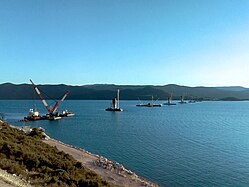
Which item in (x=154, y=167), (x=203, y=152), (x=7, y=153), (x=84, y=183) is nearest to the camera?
(x=84, y=183)

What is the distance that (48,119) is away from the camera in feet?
266

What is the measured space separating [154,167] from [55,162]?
35.6 feet

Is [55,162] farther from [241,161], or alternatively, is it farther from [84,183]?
[241,161]

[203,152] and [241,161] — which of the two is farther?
[203,152]

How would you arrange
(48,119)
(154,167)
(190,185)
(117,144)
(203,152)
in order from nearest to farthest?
1. (190,185)
2. (154,167)
3. (203,152)
4. (117,144)
5. (48,119)

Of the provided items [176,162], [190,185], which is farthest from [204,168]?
[190,185]

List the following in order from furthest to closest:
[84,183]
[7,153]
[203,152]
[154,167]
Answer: [203,152], [154,167], [7,153], [84,183]

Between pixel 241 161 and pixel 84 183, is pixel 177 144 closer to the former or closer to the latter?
pixel 241 161

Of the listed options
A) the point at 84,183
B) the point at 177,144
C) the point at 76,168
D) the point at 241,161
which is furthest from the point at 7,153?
the point at 177,144

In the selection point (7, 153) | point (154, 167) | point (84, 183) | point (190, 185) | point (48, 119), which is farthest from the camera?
point (48, 119)

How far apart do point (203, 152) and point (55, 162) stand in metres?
20.8

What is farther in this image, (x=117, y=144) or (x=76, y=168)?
(x=117, y=144)

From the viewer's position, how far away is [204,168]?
25.5 m

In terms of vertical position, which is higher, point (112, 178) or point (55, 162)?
point (55, 162)
